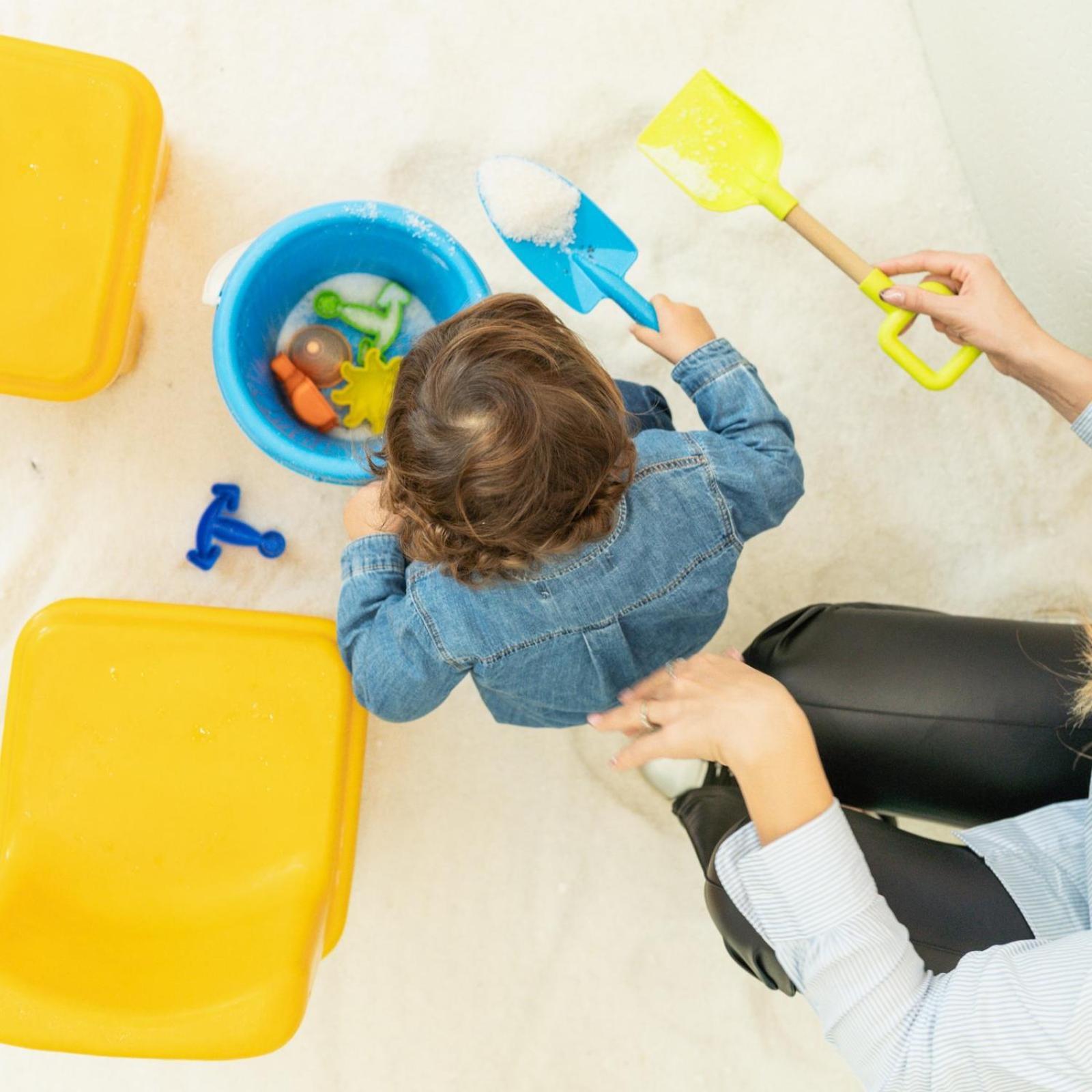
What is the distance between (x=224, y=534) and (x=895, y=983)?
2.50 feet

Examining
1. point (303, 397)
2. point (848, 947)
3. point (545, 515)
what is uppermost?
point (545, 515)

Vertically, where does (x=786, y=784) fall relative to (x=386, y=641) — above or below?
above

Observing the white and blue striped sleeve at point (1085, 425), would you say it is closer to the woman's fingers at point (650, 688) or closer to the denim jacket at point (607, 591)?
the denim jacket at point (607, 591)

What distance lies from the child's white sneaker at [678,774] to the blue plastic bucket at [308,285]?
17.6 inches

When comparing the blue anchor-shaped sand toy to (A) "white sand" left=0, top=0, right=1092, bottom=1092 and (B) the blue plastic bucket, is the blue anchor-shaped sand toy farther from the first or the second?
(B) the blue plastic bucket

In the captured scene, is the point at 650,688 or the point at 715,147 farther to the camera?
the point at 715,147

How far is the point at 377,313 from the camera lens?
104cm

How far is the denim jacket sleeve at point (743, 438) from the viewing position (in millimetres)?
782

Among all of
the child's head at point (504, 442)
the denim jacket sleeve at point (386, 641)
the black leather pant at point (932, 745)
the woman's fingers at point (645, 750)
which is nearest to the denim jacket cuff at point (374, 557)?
the denim jacket sleeve at point (386, 641)

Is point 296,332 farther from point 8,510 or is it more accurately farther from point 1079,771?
point 1079,771

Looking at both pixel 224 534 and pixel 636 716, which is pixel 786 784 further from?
pixel 224 534

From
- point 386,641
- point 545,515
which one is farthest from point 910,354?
point 386,641

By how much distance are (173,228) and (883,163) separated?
2.66 feet

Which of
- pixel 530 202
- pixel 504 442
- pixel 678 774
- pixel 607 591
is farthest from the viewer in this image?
pixel 678 774
